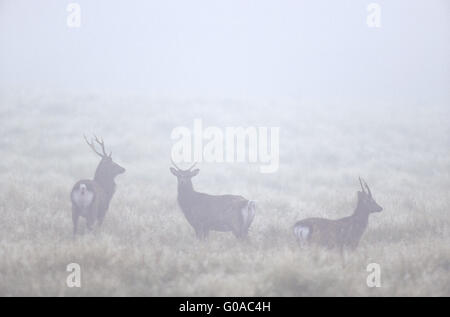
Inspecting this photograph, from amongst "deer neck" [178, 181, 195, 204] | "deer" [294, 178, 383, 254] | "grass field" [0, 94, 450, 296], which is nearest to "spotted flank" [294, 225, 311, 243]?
"deer" [294, 178, 383, 254]

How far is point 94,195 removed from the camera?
894 cm

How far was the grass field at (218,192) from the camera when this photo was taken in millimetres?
6637

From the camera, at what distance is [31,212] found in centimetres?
1018

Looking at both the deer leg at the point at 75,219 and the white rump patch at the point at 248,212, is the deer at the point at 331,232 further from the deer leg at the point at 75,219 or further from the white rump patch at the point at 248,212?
the deer leg at the point at 75,219

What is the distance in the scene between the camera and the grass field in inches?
261

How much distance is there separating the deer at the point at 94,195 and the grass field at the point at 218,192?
42 cm

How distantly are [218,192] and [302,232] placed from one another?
606 centimetres

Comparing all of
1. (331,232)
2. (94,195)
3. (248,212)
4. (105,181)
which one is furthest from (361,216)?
(105,181)

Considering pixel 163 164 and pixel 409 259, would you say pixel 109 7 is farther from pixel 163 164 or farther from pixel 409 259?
pixel 409 259

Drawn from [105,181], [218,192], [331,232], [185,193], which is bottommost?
[331,232]

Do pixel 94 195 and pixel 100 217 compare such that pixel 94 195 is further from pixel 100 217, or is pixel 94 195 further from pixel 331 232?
pixel 331 232

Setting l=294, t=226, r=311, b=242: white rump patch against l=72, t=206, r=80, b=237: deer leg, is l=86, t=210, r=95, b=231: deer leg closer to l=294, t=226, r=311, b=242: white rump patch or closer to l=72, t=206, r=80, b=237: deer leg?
l=72, t=206, r=80, b=237: deer leg

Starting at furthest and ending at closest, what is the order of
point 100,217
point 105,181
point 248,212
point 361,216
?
1. point 105,181
2. point 100,217
3. point 248,212
4. point 361,216

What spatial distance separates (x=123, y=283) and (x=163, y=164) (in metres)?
10.2
